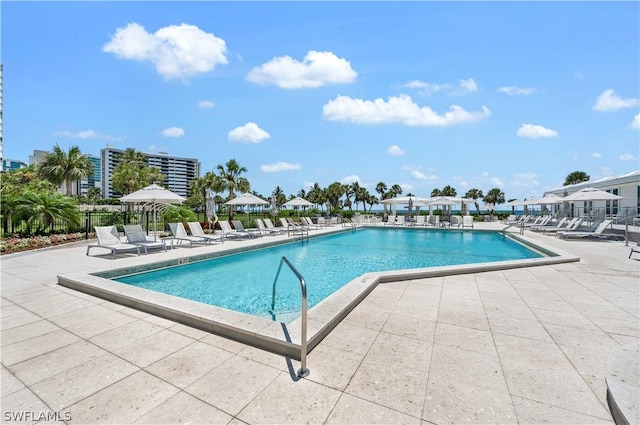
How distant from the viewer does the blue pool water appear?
5812 mm

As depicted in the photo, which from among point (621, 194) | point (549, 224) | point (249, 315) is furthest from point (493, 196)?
point (249, 315)

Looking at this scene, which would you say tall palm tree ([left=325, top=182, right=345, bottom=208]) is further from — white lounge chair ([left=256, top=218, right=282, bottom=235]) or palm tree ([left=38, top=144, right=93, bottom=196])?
white lounge chair ([left=256, top=218, right=282, bottom=235])

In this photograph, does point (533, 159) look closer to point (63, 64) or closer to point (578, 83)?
point (578, 83)

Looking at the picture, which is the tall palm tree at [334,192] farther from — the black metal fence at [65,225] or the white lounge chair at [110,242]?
the white lounge chair at [110,242]

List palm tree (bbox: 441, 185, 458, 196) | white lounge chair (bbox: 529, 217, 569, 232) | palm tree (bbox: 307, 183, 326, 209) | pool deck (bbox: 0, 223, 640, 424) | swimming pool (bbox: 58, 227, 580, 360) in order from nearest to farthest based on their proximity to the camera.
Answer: pool deck (bbox: 0, 223, 640, 424)
swimming pool (bbox: 58, 227, 580, 360)
white lounge chair (bbox: 529, 217, 569, 232)
palm tree (bbox: 307, 183, 326, 209)
palm tree (bbox: 441, 185, 458, 196)

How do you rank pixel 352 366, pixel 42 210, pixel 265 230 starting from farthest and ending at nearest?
pixel 265 230, pixel 42 210, pixel 352 366

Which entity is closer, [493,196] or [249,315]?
[249,315]

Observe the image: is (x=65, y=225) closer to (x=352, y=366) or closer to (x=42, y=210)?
(x=42, y=210)

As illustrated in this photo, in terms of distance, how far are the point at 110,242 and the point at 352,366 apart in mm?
9486

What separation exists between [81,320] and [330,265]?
632 cm

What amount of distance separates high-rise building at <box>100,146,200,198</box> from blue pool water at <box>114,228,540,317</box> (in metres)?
108

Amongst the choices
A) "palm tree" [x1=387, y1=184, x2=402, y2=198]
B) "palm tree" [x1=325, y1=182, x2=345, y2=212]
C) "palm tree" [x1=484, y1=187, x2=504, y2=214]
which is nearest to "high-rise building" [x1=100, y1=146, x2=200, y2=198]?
"palm tree" [x1=325, y1=182, x2=345, y2=212]

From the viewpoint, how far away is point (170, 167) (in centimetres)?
11450

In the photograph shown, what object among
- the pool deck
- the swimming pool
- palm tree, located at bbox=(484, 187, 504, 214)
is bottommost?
the pool deck
